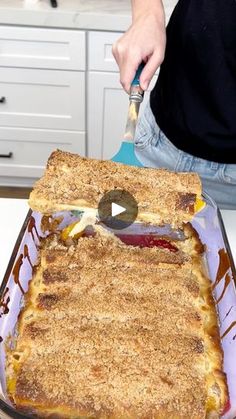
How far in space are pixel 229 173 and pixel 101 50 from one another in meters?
0.86

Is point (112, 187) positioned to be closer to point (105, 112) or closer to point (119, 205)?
point (119, 205)

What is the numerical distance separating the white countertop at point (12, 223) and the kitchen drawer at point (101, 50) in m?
0.87

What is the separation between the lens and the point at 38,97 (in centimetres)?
178

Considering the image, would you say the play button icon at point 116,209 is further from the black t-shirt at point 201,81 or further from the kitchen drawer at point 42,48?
the kitchen drawer at point 42,48

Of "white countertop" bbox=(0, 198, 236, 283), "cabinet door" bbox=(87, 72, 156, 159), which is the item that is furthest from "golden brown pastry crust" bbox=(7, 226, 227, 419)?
"cabinet door" bbox=(87, 72, 156, 159)

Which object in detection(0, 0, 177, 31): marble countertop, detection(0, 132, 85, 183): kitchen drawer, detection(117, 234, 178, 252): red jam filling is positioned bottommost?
detection(0, 132, 85, 183): kitchen drawer

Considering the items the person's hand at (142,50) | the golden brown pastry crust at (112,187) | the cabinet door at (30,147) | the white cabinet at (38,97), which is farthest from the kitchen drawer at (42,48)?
the golden brown pastry crust at (112,187)

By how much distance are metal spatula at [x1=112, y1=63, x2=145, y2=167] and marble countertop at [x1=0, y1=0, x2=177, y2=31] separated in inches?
34.3

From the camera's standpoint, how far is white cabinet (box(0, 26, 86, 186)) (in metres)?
1.64

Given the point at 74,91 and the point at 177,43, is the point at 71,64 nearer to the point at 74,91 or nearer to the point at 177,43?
the point at 74,91

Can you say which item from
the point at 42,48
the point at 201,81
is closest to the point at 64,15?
the point at 42,48

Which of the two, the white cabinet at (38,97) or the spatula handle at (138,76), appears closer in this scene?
the spatula handle at (138,76)

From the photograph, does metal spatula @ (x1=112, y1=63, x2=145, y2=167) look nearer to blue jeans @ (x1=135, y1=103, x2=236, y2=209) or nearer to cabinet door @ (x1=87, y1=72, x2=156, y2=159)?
blue jeans @ (x1=135, y1=103, x2=236, y2=209)

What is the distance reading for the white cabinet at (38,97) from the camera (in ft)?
5.37
